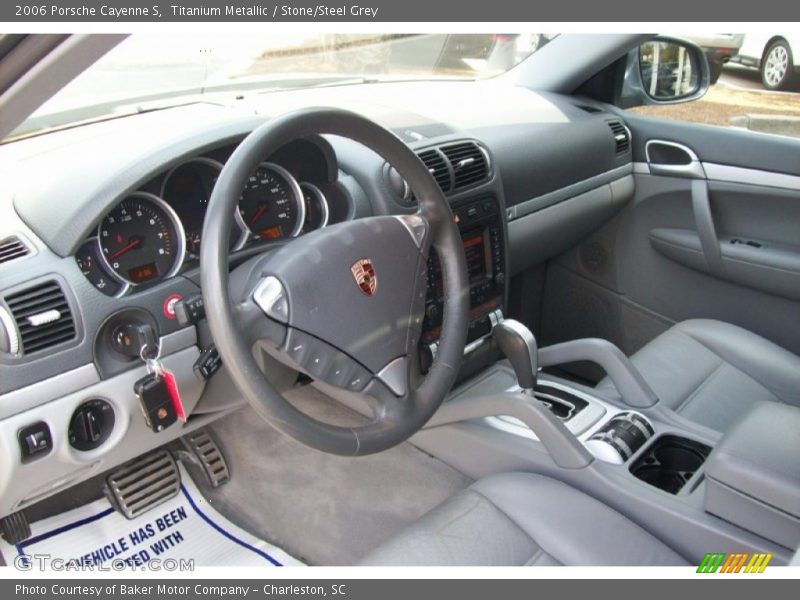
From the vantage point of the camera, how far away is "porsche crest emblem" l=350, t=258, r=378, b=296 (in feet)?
4.56

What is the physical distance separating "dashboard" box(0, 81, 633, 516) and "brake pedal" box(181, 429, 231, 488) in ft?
0.99

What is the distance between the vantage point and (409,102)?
8.13 feet

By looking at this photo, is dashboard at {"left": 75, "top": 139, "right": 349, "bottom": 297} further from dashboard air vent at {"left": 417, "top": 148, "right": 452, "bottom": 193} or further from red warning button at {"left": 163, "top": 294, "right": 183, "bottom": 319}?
dashboard air vent at {"left": 417, "top": 148, "right": 452, "bottom": 193}

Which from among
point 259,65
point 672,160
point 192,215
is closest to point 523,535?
point 192,215

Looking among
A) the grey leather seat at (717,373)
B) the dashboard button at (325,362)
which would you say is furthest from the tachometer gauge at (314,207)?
the grey leather seat at (717,373)

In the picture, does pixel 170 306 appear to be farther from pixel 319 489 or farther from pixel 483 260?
pixel 483 260

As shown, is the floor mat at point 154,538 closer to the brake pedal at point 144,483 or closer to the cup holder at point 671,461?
the brake pedal at point 144,483

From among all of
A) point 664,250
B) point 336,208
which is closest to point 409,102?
point 336,208

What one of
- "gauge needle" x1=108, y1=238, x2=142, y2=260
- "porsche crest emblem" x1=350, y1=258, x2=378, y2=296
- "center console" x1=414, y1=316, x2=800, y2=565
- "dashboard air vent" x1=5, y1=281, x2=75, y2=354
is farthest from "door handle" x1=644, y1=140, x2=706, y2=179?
"dashboard air vent" x1=5, y1=281, x2=75, y2=354

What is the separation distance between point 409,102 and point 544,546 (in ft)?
5.02

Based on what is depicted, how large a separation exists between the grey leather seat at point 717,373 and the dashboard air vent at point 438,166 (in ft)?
2.39

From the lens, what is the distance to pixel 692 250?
8.89 feet

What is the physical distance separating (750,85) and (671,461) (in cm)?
139

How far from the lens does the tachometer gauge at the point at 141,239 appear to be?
5.00 feet
